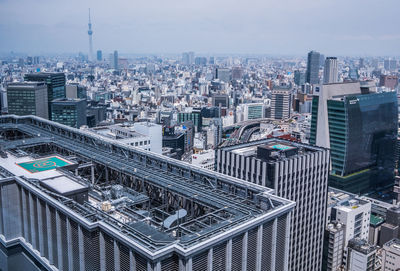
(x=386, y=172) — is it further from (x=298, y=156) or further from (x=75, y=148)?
(x=75, y=148)

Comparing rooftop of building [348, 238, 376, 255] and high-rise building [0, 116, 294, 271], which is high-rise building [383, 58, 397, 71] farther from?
high-rise building [0, 116, 294, 271]

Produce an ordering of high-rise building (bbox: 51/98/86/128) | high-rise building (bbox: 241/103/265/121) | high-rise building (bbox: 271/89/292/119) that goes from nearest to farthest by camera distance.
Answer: high-rise building (bbox: 51/98/86/128)
high-rise building (bbox: 271/89/292/119)
high-rise building (bbox: 241/103/265/121)

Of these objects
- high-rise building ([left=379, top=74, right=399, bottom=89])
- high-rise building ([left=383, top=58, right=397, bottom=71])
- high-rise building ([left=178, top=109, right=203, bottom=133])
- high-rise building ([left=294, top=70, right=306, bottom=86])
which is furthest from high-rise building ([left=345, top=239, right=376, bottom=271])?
high-rise building ([left=383, top=58, right=397, bottom=71])

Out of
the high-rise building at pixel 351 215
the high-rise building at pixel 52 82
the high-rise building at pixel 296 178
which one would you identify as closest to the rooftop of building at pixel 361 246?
the high-rise building at pixel 351 215

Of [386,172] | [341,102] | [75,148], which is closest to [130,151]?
[75,148]

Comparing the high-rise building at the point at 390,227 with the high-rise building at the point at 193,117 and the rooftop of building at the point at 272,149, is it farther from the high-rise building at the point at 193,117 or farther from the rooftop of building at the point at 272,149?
the high-rise building at the point at 193,117

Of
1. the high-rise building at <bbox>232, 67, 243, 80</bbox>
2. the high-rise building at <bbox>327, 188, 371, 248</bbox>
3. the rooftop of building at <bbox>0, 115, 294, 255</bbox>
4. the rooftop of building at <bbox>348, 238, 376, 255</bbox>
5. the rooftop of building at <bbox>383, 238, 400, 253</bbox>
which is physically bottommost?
the rooftop of building at <bbox>383, 238, 400, 253</bbox>

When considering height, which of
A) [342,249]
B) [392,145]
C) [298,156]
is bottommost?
[342,249]
